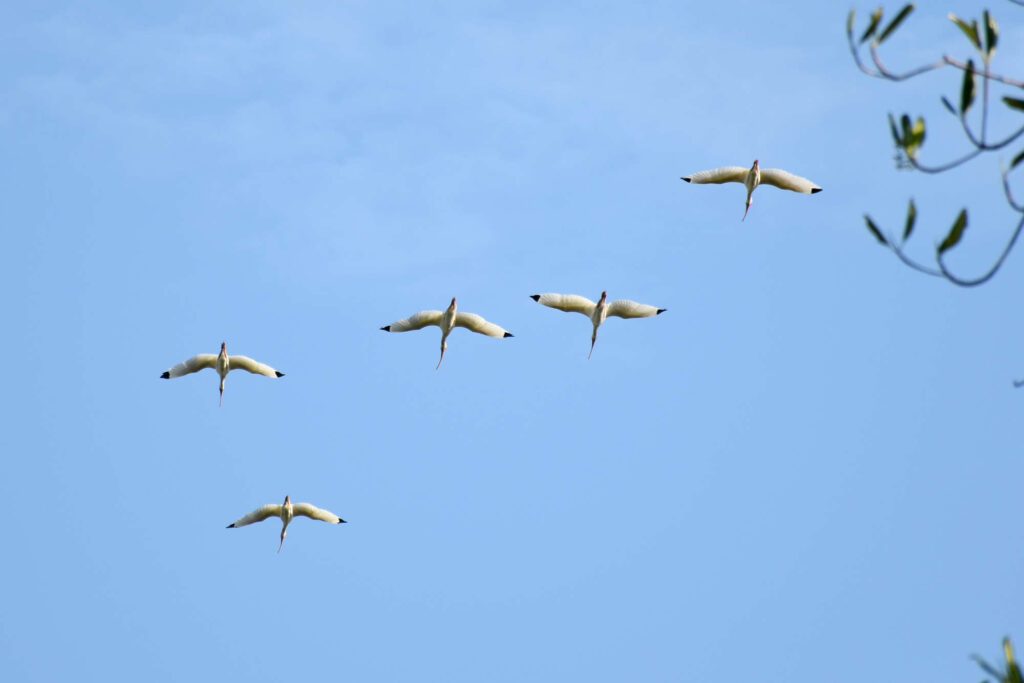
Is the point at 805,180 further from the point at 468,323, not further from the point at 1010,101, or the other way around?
the point at 1010,101

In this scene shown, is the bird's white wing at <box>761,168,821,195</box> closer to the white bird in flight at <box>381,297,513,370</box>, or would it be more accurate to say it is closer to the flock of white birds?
the flock of white birds

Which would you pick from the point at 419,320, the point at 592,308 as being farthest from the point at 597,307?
the point at 419,320

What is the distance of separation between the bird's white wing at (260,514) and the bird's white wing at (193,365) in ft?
16.2

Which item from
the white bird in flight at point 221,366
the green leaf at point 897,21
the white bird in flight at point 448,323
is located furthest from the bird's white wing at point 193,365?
the green leaf at point 897,21

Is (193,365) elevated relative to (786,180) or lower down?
lower down

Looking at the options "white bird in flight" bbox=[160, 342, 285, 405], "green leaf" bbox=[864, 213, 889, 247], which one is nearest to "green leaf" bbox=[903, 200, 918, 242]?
"green leaf" bbox=[864, 213, 889, 247]

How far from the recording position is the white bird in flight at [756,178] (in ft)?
135

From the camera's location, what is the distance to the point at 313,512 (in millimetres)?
47000

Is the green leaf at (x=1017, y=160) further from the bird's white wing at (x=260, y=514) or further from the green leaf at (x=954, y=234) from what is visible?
the bird's white wing at (x=260, y=514)

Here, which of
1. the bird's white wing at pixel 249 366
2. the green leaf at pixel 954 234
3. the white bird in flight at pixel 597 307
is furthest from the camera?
the bird's white wing at pixel 249 366

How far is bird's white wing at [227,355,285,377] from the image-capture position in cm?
4534

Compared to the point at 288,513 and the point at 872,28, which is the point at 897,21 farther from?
the point at 288,513

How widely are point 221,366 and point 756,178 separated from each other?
16834 mm

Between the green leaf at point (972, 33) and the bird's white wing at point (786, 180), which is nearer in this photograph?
the green leaf at point (972, 33)
